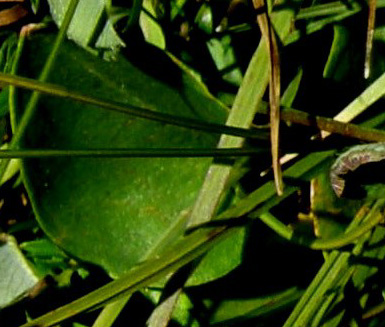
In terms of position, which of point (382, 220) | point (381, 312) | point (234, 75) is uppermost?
point (234, 75)

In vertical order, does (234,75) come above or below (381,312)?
above

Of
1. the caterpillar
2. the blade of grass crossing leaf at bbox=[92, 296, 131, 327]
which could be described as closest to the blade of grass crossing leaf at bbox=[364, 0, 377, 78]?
the caterpillar

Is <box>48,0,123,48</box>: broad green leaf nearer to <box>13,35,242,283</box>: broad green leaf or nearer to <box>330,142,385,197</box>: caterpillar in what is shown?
<box>13,35,242,283</box>: broad green leaf

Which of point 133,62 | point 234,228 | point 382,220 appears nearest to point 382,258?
point 382,220

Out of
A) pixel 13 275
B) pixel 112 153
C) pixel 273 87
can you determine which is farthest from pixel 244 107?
pixel 13 275

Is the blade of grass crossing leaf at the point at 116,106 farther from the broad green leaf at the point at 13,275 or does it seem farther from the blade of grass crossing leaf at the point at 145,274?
the broad green leaf at the point at 13,275

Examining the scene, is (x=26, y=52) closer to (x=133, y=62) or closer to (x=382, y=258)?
(x=133, y=62)
